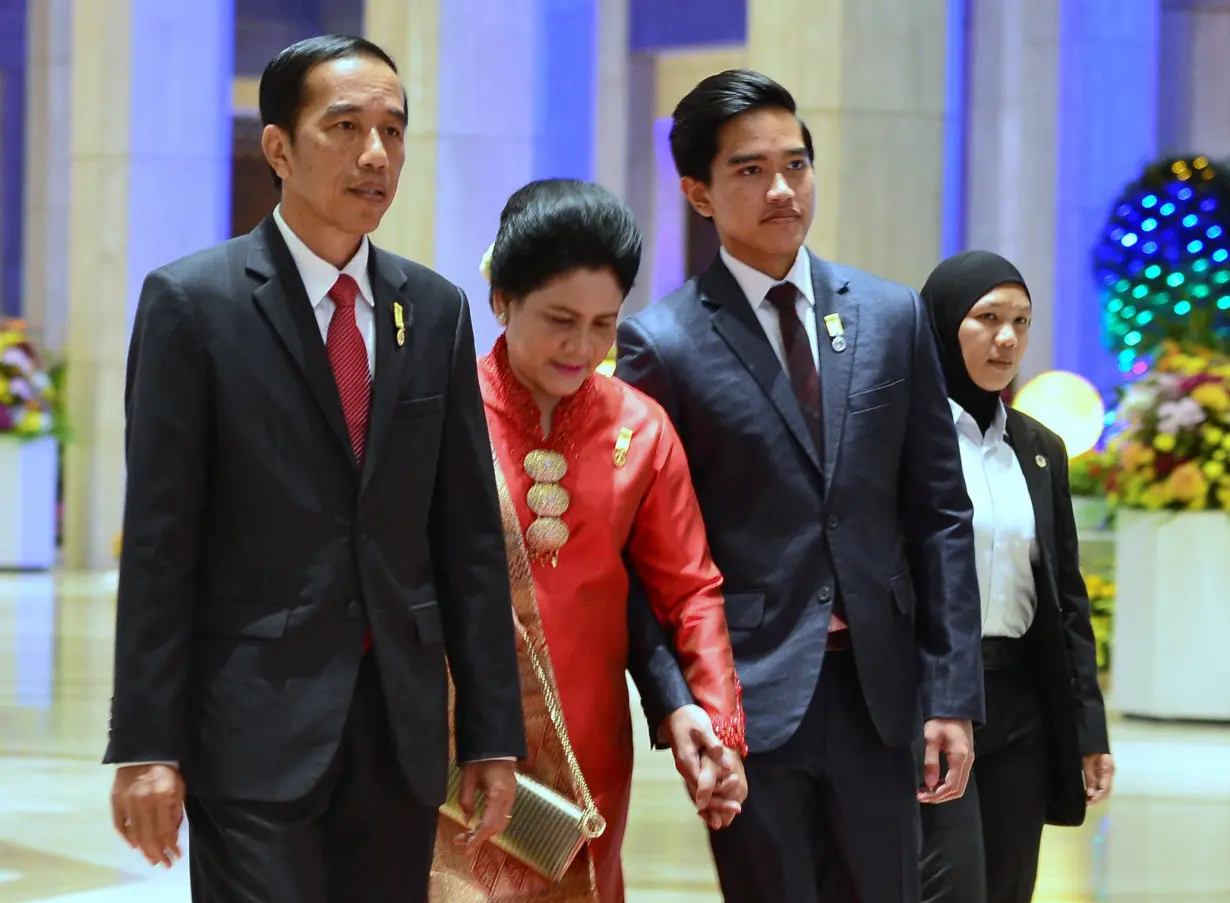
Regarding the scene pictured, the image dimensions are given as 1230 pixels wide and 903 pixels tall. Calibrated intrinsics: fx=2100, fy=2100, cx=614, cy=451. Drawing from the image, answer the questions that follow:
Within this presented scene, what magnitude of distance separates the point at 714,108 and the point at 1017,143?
17.9 m

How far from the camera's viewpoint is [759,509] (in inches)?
141

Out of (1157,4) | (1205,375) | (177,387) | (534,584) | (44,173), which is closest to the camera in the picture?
(177,387)

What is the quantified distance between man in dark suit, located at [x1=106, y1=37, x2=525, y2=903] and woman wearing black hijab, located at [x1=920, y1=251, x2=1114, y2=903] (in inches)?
63.6

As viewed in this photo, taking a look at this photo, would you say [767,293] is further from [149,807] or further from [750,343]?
[149,807]

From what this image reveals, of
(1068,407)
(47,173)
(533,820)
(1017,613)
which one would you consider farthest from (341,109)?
(47,173)

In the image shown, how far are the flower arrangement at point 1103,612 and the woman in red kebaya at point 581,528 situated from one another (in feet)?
25.1

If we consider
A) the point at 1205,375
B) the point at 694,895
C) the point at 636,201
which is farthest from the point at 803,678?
the point at 636,201

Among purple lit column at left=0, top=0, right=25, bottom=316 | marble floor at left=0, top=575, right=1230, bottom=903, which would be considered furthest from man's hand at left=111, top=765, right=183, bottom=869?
purple lit column at left=0, top=0, right=25, bottom=316

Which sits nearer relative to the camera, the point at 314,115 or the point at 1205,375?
the point at 314,115

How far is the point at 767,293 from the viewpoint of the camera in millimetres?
3707

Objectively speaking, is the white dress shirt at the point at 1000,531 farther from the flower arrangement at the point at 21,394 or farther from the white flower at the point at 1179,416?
the flower arrangement at the point at 21,394

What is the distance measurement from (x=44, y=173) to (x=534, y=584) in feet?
72.9

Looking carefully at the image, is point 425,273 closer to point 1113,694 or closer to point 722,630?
point 722,630

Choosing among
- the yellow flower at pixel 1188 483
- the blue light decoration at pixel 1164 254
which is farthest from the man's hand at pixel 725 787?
the blue light decoration at pixel 1164 254
